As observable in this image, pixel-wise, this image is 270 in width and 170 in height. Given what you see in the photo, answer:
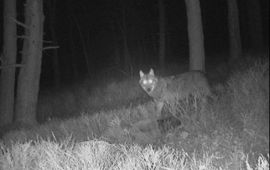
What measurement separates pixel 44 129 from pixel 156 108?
308 cm

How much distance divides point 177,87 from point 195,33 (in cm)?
287

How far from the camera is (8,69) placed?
1279cm

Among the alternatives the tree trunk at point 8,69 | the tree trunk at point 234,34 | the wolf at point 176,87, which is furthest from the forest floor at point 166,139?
the tree trunk at point 234,34

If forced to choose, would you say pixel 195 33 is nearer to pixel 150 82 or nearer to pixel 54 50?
pixel 150 82

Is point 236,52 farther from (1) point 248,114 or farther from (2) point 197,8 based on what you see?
(1) point 248,114

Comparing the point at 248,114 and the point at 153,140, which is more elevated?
the point at 248,114

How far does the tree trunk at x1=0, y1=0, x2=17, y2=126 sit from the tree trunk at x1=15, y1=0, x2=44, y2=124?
1.40 meters

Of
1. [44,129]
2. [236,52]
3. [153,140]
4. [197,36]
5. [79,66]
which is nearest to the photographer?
[153,140]

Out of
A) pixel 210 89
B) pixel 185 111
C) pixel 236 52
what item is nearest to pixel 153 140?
pixel 185 111

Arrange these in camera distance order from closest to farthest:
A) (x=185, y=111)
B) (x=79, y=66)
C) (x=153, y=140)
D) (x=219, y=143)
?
(x=219, y=143)
(x=153, y=140)
(x=185, y=111)
(x=79, y=66)

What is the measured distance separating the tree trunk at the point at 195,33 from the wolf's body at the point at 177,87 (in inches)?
87.1

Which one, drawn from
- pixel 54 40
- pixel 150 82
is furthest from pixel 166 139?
pixel 54 40

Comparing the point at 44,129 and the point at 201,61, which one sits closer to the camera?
the point at 44,129

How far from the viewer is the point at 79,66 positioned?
42.8 meters
